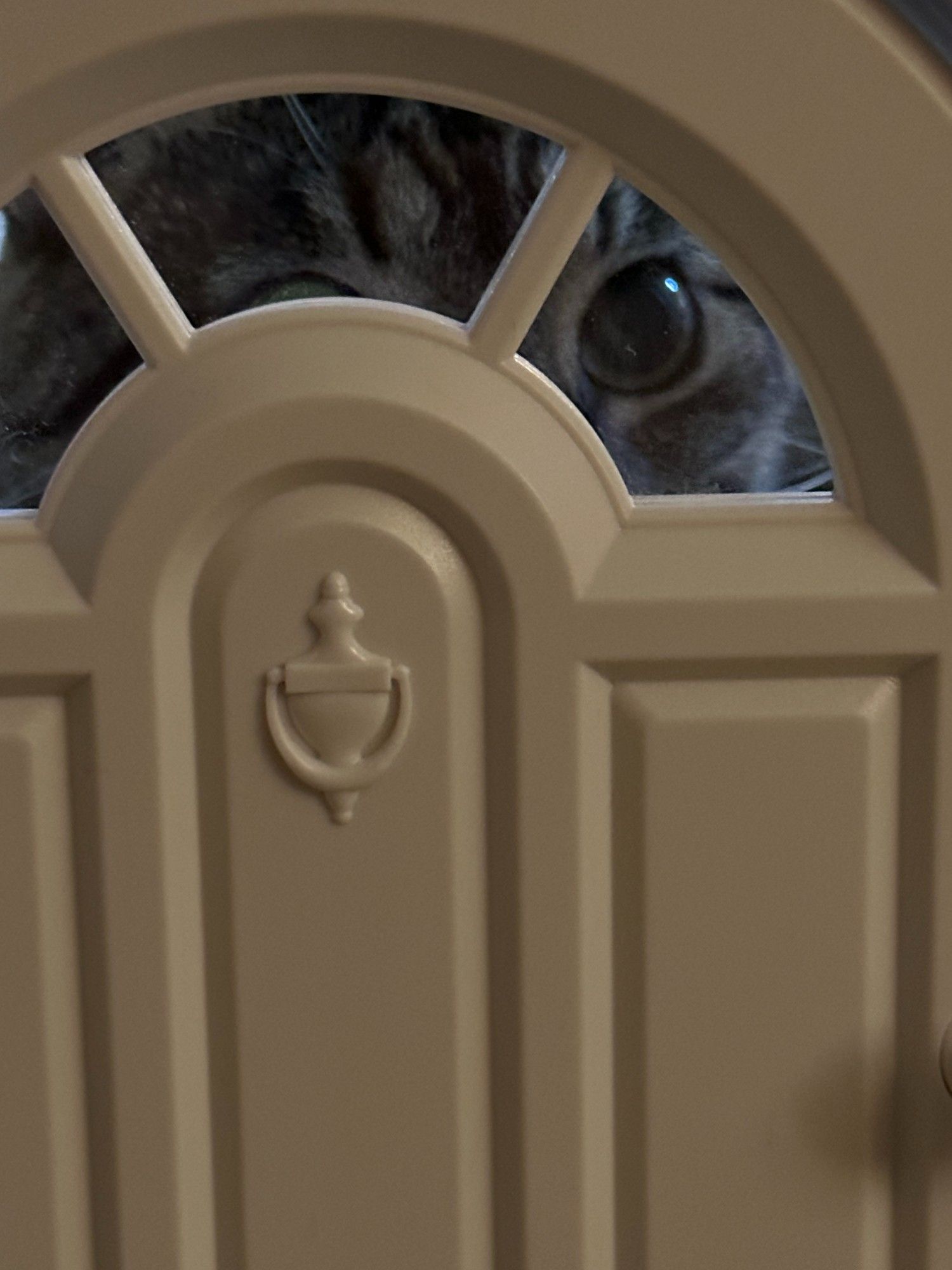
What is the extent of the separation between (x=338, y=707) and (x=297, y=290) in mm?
196

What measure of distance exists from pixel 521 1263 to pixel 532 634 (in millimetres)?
304

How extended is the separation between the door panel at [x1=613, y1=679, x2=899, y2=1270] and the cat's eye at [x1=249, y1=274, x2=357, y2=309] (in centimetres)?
23

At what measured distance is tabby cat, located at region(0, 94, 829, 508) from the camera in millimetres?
660

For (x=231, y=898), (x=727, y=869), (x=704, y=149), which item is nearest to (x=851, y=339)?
(x=704, y=149)

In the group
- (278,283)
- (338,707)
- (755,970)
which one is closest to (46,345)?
(278,283)

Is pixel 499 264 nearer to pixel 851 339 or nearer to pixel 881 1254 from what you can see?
pixel 851 339

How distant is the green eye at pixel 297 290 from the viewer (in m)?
0.67

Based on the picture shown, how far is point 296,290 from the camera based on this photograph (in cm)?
67

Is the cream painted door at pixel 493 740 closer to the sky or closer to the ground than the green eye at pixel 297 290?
closer to the ground

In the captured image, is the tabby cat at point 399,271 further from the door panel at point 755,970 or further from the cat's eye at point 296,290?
the door panel at point 755,970

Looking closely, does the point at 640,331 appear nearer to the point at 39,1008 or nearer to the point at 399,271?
the point at 399,271

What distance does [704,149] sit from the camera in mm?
618

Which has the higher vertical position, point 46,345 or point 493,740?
point 46,345

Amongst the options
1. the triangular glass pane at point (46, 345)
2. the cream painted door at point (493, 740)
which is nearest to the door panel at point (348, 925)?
the cream painted door at point (493, 740)
